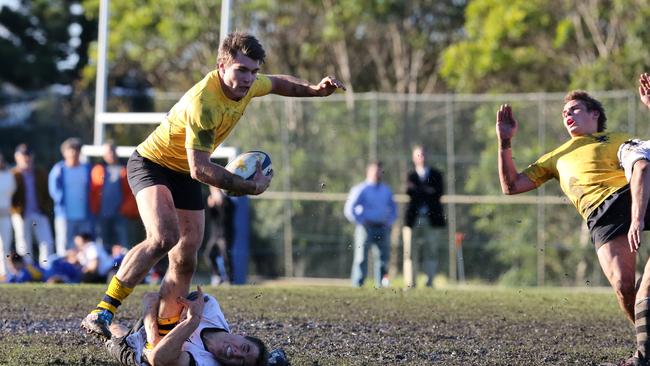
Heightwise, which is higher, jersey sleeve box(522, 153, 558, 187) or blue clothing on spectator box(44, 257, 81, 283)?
jersey sleeve box(522, 153, 558, 187)

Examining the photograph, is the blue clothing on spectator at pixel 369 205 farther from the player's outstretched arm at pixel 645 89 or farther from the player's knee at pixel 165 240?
the player's knee at pixel 165 240

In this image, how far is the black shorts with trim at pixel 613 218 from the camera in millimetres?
8453

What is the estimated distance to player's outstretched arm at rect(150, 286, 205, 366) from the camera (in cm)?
750

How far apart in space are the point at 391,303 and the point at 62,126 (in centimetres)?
1320

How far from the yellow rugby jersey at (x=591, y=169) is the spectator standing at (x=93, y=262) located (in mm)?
9227

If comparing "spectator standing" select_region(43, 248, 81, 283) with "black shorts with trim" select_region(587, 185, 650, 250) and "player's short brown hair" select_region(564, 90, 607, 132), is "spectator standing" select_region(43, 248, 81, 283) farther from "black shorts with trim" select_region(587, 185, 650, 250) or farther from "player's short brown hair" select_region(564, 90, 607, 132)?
"black shorts with trim" select_region(587, 185, 650, 250)

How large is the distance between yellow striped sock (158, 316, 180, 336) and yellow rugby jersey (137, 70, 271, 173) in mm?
1120

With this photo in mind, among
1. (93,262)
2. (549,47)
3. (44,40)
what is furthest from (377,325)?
(44,40)

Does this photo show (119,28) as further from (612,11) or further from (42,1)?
(612,11)

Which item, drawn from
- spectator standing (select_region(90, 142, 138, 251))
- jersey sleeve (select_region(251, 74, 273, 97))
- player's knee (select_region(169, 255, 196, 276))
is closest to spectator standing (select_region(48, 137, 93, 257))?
spectator standing (select_region(90, 142, 138, 251))

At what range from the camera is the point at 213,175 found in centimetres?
807

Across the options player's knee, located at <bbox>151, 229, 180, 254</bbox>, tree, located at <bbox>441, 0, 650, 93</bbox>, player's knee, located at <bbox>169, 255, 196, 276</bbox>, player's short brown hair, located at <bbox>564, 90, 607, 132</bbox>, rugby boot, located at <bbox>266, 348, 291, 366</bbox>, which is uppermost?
tree, located at <bbox>441, 0, 650, 93</bbox>

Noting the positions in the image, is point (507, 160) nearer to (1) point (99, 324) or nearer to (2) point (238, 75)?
(2) point (238, 75)

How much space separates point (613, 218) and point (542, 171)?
787 millimetres
